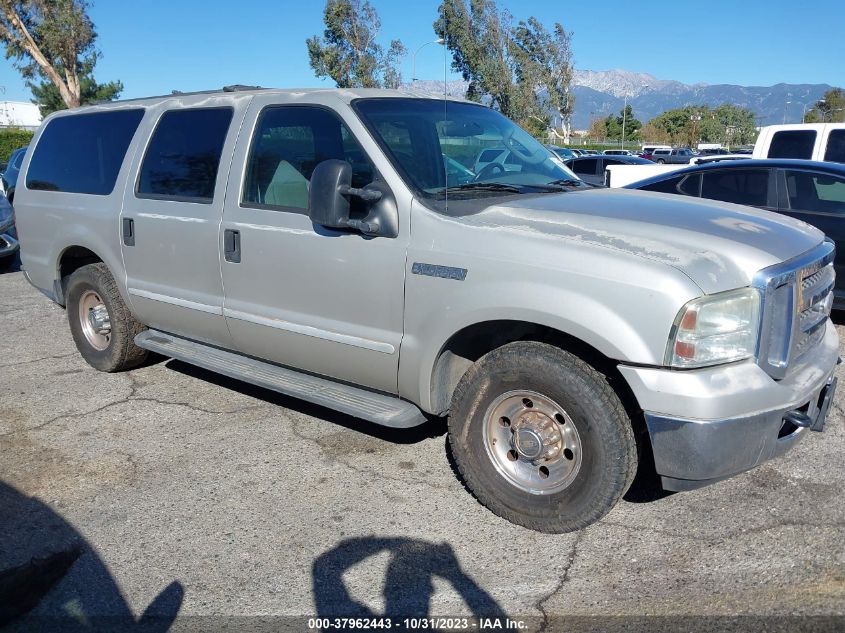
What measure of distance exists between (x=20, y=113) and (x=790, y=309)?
84910 mm

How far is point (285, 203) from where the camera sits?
13.8ft

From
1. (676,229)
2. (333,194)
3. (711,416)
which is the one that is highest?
(333,194)

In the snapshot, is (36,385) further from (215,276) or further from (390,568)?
(390,568)

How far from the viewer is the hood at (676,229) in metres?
3.06

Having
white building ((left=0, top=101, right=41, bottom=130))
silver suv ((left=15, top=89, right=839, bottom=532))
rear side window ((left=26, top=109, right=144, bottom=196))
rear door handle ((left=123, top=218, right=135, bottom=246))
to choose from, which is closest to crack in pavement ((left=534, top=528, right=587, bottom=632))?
silver suv ((left=15, top=89, right=839, bottom=532))

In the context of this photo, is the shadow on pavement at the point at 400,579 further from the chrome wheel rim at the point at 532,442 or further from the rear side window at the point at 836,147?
the rear side window at the point at 836,147

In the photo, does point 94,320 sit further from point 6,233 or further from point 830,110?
point 830,110

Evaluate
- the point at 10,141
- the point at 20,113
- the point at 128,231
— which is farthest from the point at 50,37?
the point at 20,113

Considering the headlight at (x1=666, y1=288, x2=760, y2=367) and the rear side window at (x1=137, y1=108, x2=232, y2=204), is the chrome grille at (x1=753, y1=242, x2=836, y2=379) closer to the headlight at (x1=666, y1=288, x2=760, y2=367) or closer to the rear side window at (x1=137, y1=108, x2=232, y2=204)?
the headlight at (x1=666, y1=288, x2=760, y2=367)

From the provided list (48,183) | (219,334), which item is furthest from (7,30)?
(219,334)

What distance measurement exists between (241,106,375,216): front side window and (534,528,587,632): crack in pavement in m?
2.01

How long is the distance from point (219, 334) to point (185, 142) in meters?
1.23

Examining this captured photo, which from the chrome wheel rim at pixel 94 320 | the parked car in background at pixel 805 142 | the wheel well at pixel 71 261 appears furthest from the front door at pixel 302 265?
the parked car in background at pixel 805 142

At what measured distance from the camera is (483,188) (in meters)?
4.04
